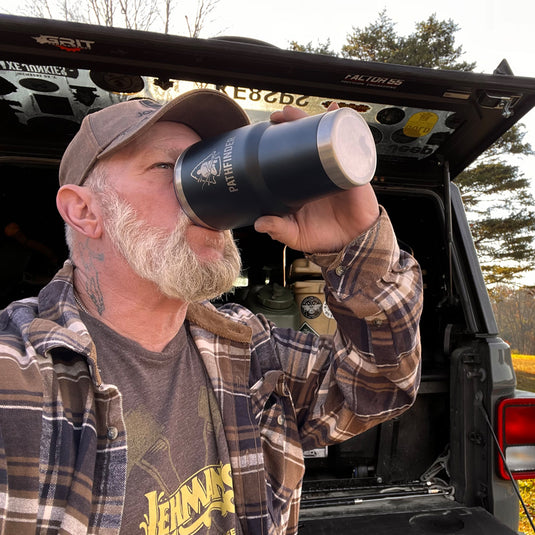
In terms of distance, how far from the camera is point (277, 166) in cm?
93

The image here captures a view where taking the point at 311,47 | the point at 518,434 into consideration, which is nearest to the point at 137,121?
the point at 518,434

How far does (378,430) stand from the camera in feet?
7.47

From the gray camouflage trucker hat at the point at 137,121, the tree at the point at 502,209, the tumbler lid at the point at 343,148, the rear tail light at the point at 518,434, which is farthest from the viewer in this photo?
the tree at the point at 502,209

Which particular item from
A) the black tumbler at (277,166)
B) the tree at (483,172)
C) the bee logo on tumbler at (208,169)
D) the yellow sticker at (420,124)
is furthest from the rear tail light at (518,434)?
the tree at (483,172)

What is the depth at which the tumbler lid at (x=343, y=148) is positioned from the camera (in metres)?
0.89

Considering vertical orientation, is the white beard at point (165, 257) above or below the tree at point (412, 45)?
below

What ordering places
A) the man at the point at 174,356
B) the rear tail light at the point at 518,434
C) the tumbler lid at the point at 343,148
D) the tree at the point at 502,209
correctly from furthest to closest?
the tree at the point at 502,209, the rear tail light at the point at 518,434, the man at the point at 174,356, the tumbler lid at the point at 343,148

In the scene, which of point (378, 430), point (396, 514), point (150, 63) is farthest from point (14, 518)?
point (378, 430)

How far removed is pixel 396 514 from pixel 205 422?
1.15m

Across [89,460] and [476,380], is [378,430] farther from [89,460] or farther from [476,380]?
[89,460]

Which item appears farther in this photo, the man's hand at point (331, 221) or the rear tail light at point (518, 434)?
the rear tail light at point (518, 434)

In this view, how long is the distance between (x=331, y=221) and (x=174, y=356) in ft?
1.75

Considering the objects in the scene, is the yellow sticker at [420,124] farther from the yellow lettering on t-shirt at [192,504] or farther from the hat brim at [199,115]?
the yellow lettering on t-shirt at [192,504]

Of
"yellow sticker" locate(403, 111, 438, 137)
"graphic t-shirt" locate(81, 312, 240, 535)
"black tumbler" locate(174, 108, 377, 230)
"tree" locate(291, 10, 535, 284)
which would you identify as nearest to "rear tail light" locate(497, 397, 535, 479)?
"yellow sticker" locate(403, 111, 438, 137)
